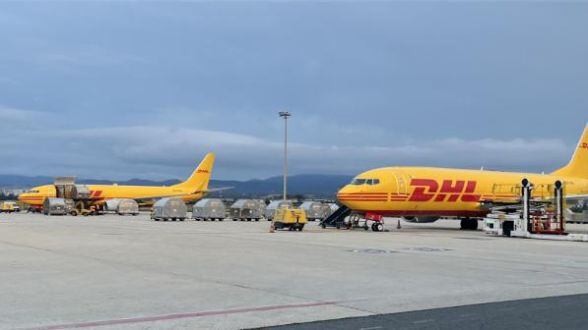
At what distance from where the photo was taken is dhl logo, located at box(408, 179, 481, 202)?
3759cm

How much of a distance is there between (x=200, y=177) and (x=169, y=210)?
3319cm

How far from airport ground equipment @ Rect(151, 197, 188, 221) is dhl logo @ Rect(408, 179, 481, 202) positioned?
75.9ft

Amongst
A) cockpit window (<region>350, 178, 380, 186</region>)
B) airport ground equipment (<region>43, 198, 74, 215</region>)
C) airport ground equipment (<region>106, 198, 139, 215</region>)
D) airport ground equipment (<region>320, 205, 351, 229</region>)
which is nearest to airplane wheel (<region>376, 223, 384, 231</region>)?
cockpit window (<region>350, 178, 380, 186</region>)

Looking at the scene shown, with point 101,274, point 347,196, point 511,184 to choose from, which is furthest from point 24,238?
point 511,184

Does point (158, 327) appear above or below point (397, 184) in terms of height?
below

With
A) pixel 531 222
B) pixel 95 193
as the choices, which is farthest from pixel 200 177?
pixel 531 222

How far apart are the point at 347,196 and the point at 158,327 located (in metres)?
28.7

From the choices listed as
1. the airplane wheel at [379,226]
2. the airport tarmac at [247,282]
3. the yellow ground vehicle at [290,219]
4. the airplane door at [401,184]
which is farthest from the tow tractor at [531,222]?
the yellow ground vehicle at [290,219]

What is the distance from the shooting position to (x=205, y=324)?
28.9 feet

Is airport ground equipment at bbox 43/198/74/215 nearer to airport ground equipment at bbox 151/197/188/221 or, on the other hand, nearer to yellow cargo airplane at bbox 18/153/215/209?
yellow cargo airplane at bbox 18/153/215/209

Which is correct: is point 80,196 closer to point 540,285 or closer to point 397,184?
point 397,184

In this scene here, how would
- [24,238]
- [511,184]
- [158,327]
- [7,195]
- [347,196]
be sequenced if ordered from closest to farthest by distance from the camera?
[158,327], [24,238], [347,196], [511,184], [7,195]

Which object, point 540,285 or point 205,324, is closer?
point 205,324

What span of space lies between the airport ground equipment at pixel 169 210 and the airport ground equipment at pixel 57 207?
17323mm
